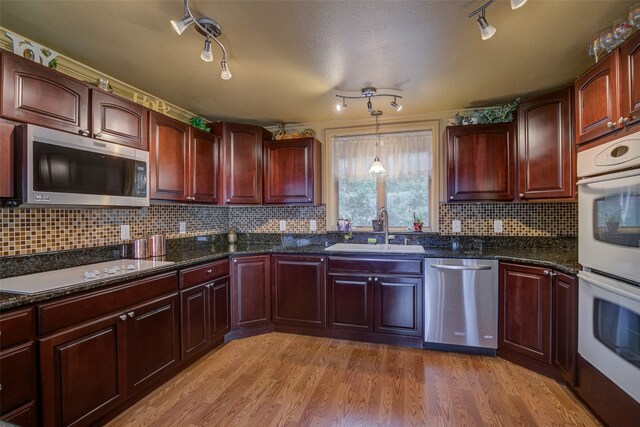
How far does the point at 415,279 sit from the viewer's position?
2.66m

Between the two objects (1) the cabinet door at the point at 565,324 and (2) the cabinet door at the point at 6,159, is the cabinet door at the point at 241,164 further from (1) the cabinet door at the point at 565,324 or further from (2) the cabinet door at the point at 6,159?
(1) the cabinet door at the point at 565,324

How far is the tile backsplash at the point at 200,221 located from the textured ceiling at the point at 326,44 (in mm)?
1079

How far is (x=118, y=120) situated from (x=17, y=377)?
1581 millimetres

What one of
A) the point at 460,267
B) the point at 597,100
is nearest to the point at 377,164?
the point at 460,267

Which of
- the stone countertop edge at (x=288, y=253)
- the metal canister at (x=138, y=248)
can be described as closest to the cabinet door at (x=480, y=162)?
the stone countertop edge at (x=288, y=253)

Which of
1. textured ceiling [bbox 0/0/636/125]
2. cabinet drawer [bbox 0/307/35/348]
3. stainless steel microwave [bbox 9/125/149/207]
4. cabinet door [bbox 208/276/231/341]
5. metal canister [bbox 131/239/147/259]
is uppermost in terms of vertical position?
textured ceiling [bbox 0/0/636/125]

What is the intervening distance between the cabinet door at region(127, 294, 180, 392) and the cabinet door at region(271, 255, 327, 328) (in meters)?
1.02

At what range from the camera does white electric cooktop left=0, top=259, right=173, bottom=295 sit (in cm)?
149

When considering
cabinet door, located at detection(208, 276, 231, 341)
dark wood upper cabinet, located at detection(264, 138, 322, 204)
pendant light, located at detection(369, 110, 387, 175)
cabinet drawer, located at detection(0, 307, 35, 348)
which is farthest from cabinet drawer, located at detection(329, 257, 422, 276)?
cabinet drawer, located at detection(0, 307, 35, 348)

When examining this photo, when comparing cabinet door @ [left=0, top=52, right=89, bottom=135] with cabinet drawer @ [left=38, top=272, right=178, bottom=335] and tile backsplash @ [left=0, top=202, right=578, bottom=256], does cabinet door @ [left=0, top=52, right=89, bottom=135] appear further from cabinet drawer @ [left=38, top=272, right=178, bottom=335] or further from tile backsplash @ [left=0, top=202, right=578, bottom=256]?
cabinet drawer @ [left=38, top=272, right=178, bottom=335]

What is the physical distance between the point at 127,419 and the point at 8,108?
72.4 inches

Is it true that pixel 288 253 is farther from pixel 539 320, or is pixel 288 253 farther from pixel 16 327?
pixel 539 320

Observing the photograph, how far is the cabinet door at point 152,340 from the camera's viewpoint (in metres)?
1.84

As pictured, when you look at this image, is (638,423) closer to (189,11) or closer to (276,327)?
(276,327)
